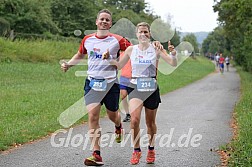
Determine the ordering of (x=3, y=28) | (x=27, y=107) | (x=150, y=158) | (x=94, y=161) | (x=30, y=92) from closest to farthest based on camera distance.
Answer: (x=94, y=161) < (x=150, y=158) < (x=27, y=107) < (x=30, y=92) < (x=3, y=28)

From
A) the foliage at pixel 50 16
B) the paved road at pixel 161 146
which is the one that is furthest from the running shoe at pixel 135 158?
the foliage at pixel 50 16

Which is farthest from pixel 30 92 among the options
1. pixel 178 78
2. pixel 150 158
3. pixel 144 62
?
pixel 178 78

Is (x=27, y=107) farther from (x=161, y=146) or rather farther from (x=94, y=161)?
(x=94, y=161)

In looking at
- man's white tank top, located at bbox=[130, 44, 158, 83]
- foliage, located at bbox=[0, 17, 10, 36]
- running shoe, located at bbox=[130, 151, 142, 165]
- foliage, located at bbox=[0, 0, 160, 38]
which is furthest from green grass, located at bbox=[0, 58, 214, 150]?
foliage, located at bbox=[0, 17, 10, 36]

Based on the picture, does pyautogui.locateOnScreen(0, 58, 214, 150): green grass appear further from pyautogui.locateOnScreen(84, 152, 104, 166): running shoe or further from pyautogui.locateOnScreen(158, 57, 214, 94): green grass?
pyautogui.locateOnScreen(84, 152, 104, 166): running shoe

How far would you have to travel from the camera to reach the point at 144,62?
254 inches

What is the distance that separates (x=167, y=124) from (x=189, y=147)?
2773 millimetres

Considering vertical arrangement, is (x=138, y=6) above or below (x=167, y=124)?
above

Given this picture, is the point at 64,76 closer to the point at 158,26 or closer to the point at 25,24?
the point at 158,26

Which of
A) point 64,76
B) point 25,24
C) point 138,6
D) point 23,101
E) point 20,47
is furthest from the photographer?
point 138,6

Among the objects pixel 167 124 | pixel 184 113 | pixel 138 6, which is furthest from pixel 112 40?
pixel 138 6

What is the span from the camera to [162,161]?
6.83 m

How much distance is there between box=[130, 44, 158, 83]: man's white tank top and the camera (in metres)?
6.46

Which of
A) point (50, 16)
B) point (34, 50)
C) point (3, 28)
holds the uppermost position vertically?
point (50, 16)
